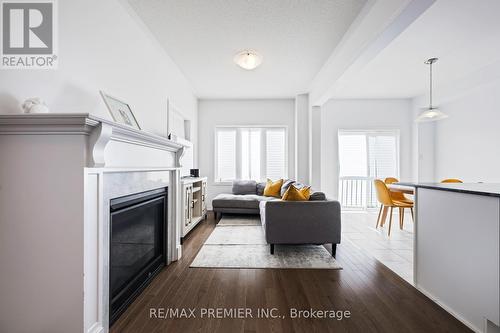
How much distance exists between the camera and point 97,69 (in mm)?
1903

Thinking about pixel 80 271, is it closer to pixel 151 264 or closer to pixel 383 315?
pixel 151 264

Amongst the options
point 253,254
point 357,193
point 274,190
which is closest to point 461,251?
point 253,254

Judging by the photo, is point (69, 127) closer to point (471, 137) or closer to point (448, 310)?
point (448, 310)

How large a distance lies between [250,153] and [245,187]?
3.19 feet

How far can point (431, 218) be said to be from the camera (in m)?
1.92

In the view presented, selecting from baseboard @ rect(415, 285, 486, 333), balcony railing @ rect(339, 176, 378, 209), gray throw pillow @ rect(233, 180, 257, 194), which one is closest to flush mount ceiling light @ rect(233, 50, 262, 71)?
gray throw pillow @ rect(233, 180, 257, 194)

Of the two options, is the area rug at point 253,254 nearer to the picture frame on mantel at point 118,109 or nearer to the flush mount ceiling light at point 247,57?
the picture frame on mantel at point 118,109

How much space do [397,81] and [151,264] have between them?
17.5 ft

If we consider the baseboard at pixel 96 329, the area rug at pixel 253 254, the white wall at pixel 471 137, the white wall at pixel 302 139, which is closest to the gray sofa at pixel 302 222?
the area rug at pixel 253 254

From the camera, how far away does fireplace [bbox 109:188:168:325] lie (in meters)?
1.65

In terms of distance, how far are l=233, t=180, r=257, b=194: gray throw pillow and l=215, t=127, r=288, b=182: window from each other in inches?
16.7

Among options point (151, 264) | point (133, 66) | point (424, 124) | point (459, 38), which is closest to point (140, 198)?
point (151, 264)

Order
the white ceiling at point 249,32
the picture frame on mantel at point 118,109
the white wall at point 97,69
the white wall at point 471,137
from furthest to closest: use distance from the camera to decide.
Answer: the white wall at point 471,137 → the white ceiling at point 249,32 → the picture frame on mantel at point 118,109 → the white wall at point 97,69

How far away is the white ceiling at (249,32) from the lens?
233cm
